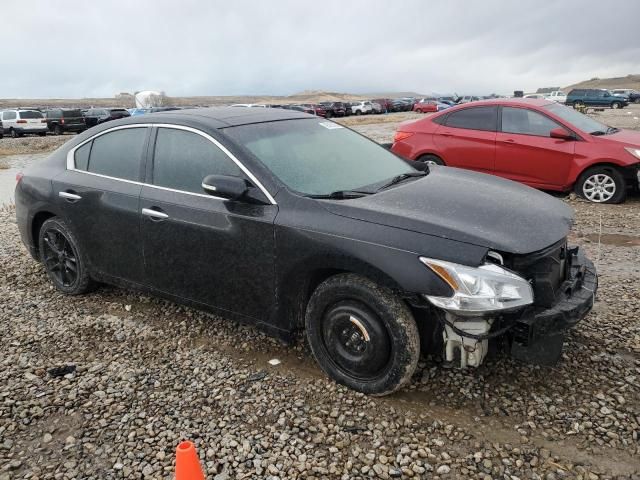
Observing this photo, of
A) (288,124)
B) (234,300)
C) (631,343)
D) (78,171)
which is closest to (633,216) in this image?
(631,343)

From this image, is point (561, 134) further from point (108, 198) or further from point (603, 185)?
point (108, 198)

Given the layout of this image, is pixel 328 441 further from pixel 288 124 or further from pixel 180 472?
pixel 288 124

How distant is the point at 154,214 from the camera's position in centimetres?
376

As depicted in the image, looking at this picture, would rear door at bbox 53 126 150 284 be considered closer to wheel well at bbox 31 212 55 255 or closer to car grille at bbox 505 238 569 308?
wheel well at bbox 31 212 55 255

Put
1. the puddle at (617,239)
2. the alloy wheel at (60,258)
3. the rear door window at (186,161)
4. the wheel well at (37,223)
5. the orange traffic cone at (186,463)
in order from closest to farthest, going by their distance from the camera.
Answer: the orange traffic cone at (186,463)
the rear door window at (186,161)
the alloy wheel at (60,258)
the wheel well at (37,223)
the puddle at (617,239)

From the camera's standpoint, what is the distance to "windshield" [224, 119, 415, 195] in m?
3.42

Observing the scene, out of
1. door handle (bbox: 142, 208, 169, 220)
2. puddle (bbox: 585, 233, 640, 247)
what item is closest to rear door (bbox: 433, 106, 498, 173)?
puddle (bbox: 585, 233, 640, 247)

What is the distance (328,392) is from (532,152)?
6.10m

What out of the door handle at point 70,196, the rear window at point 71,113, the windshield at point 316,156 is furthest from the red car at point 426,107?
the door handle at point 70,196

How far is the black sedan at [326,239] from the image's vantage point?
275 centimetres

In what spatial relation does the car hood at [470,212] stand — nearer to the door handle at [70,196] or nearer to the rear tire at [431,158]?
the door handle at [70,196]

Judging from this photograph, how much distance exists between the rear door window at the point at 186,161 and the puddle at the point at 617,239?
472 cm

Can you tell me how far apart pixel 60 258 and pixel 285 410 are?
117 inches

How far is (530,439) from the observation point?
272 cm
